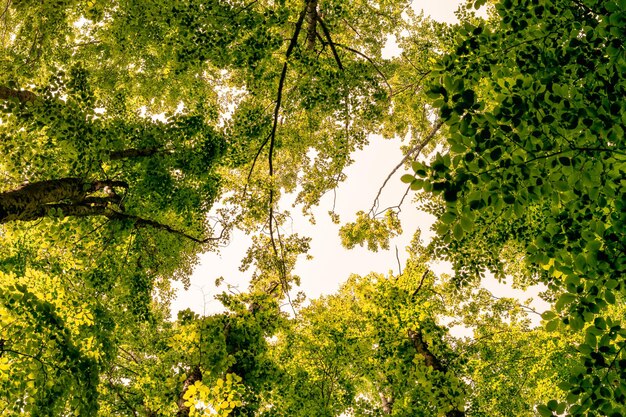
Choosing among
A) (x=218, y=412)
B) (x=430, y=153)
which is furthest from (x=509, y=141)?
(x=430, y=153)

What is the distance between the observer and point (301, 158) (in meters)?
13.2

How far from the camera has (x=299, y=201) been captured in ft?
38.0

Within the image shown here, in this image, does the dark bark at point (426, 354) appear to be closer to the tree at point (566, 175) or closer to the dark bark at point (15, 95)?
the tree at point (566, 175)

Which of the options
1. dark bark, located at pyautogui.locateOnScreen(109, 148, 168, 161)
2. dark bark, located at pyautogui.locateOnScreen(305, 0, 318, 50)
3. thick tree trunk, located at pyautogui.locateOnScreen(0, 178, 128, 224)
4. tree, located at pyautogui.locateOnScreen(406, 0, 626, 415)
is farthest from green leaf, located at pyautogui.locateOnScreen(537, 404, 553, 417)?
dark bark, located at pyautogui.locateOnScreen(305, 0, 318, 50)

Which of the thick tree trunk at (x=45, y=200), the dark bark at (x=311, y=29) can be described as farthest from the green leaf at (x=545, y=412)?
the dark bark at (x=311, y=29)

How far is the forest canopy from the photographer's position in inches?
94.9

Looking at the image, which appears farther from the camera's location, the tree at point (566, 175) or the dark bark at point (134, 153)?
the dark bark at point (134, 153)

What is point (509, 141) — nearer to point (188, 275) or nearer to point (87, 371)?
point (87, 371)

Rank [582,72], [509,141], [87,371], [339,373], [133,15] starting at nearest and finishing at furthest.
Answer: [509,141] → [582,72] → [87,371] → [133,15] → [339,373]

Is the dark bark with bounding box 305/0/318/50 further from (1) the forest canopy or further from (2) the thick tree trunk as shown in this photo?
(2) the thick tree trunk

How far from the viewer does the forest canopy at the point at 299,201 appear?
2410 mm

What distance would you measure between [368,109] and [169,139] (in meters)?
5.31

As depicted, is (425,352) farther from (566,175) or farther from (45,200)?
(45,200)

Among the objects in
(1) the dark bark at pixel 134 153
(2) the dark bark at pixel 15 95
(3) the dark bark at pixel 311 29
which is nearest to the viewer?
(2) the dark bark at pixel 15 95
